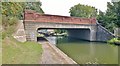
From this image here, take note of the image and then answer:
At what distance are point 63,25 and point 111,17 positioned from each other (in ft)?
32.2

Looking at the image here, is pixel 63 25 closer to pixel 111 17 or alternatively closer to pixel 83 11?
pixel 111 17

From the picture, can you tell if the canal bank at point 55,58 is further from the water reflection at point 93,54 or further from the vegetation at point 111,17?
the vegetation at point 111,17

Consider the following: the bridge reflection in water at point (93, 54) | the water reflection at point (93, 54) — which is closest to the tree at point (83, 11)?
the water reflection at point (93, 54)

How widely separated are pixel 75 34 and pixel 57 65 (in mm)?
35977

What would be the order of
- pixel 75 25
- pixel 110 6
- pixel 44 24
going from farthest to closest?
pixel 110 6, pixel 75 25, pixel 44 24

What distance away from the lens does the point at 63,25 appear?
30.9 metres

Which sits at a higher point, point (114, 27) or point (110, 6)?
point (110, 6)

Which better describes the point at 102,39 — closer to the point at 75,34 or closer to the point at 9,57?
the point at 75,34

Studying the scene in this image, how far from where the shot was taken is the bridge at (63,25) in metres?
26.2

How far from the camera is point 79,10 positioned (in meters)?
72.2

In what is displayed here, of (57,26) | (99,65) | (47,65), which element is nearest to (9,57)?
(47,65)

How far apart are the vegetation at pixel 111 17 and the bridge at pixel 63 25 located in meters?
2.15

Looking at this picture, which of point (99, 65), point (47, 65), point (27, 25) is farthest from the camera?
point (27, 25)

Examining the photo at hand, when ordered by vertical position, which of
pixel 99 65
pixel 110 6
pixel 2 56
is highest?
pixel 110 6
